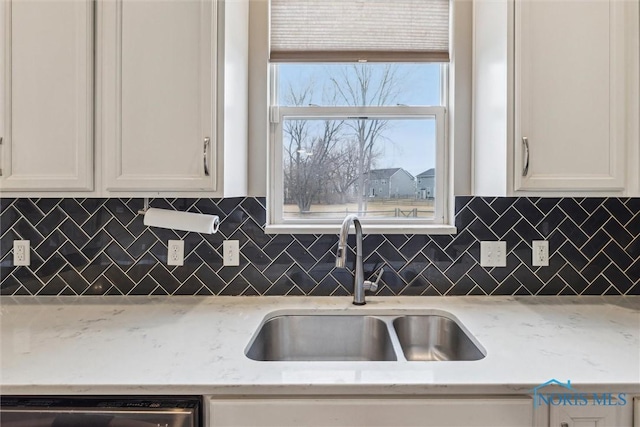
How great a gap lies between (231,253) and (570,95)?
4.96 ft

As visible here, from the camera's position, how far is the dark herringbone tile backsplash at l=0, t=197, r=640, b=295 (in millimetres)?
1682

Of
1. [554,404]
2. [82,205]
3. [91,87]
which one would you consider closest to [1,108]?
[91,87]

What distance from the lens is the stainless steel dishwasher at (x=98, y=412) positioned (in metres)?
0.92

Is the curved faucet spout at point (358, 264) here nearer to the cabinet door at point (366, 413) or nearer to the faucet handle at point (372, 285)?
the faucet handle at point (372, 285)

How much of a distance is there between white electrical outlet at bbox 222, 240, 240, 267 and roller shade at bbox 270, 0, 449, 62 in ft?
2.89

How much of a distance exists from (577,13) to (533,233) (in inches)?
35.3

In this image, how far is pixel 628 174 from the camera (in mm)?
1361

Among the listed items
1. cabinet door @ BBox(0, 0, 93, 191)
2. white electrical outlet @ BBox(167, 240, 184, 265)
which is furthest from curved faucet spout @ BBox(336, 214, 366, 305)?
cabinet door @ BBox(0, 0, 93, 191)

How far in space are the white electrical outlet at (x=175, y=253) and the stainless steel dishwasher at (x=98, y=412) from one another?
79 cm

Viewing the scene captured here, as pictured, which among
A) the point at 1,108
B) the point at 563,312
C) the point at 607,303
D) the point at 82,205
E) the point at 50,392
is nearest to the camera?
the point at 50,392

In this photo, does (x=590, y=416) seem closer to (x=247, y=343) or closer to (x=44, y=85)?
(x=247, y=343)

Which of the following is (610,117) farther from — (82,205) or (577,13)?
(82,205)

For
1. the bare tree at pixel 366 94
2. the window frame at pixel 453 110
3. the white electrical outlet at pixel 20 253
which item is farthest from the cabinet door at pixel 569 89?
the white electrical outlet at pixel 20 253

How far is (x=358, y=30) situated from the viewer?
1.71 m
